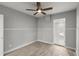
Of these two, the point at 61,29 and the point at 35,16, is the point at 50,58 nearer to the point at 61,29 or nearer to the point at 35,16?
the point at 61,29

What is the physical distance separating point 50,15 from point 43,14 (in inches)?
3.4

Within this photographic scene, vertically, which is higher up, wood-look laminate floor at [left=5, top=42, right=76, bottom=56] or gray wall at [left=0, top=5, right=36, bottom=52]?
gray wall at [left=0, top=5, right=36, bottom=52]

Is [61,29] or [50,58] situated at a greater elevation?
[61,29]

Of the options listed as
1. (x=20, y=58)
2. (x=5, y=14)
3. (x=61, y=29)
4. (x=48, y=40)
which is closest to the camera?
(x=20, y=58)

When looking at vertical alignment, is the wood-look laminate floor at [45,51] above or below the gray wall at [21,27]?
below

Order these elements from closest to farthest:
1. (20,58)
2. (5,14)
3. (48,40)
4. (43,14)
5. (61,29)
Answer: (20,58), (61,29), (43,14), (48,40), (5,14)

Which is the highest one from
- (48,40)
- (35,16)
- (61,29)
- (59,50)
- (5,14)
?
(5,14)

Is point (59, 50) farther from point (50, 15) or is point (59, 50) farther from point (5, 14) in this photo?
point (5, 14)

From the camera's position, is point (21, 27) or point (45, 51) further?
point (45, 51)

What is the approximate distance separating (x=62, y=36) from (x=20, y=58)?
49 cm

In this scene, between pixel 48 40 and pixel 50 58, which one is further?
pixel 48 40

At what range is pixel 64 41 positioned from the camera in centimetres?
67

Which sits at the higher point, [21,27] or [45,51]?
[21,27]

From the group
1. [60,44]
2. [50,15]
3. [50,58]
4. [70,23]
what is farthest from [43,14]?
[50,58]
